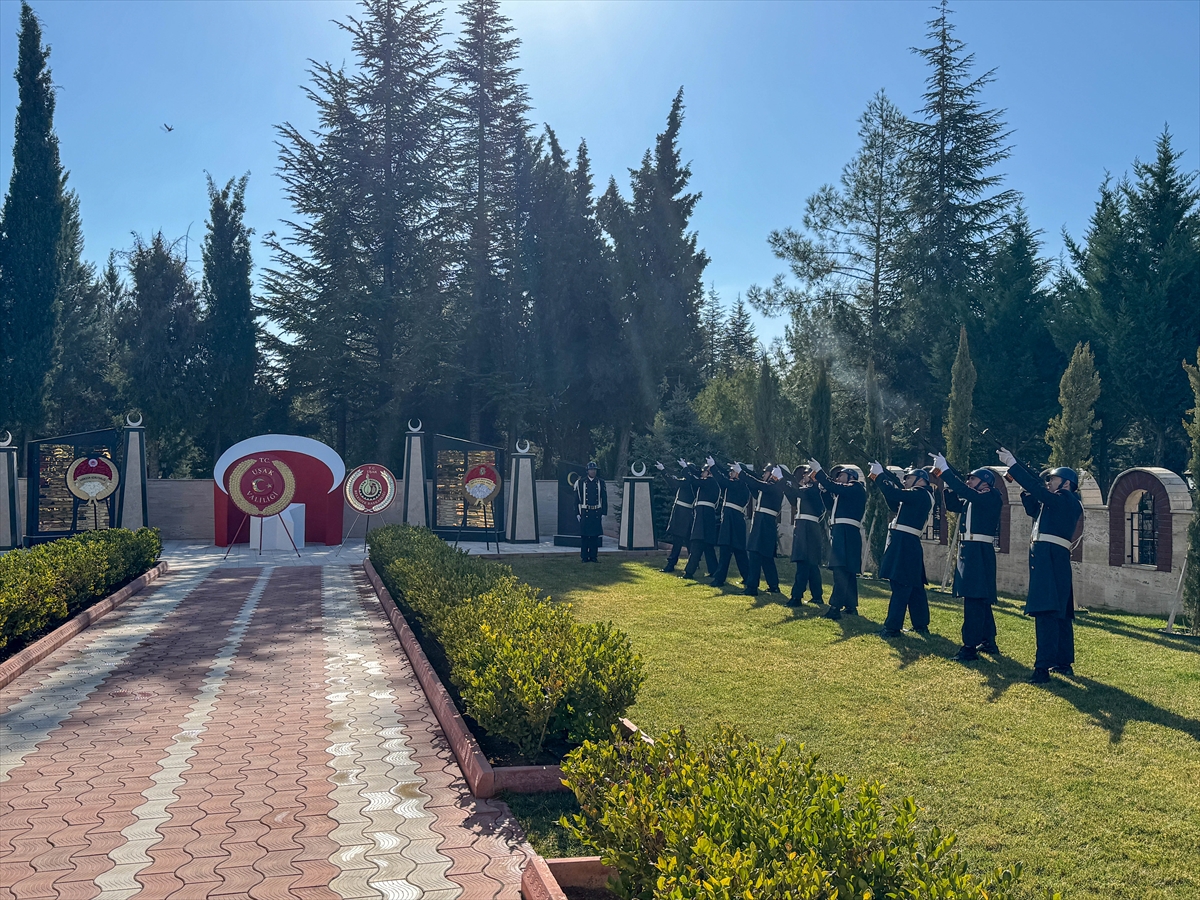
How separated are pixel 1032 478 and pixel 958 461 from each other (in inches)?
323

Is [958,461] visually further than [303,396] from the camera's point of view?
No

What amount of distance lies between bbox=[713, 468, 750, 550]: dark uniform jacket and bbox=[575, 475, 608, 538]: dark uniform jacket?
142 inches

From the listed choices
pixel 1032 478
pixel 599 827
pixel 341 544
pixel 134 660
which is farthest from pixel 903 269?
pixel 599 827

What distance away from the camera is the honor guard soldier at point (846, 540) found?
1128 cm

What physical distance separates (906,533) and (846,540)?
1.45m

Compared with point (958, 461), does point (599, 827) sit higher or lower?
lower

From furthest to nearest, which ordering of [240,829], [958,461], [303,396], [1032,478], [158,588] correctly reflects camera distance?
[303,396] → [958,461] → [158,588] → [1032,478] → [240,829]

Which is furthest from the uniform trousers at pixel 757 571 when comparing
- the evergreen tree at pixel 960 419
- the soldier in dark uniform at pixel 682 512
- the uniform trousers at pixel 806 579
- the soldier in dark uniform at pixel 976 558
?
the evergreen tree at pixel 960 419

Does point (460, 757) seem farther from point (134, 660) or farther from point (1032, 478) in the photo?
point (1032, 478)

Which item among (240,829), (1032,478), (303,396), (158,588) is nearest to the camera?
(240,829)

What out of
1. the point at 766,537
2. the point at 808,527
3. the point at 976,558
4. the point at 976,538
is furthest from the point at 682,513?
the point at 976,558

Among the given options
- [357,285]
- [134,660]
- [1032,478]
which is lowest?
[134,660]

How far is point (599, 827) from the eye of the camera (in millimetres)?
3869

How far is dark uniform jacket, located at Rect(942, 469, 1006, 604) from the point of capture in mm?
8766
